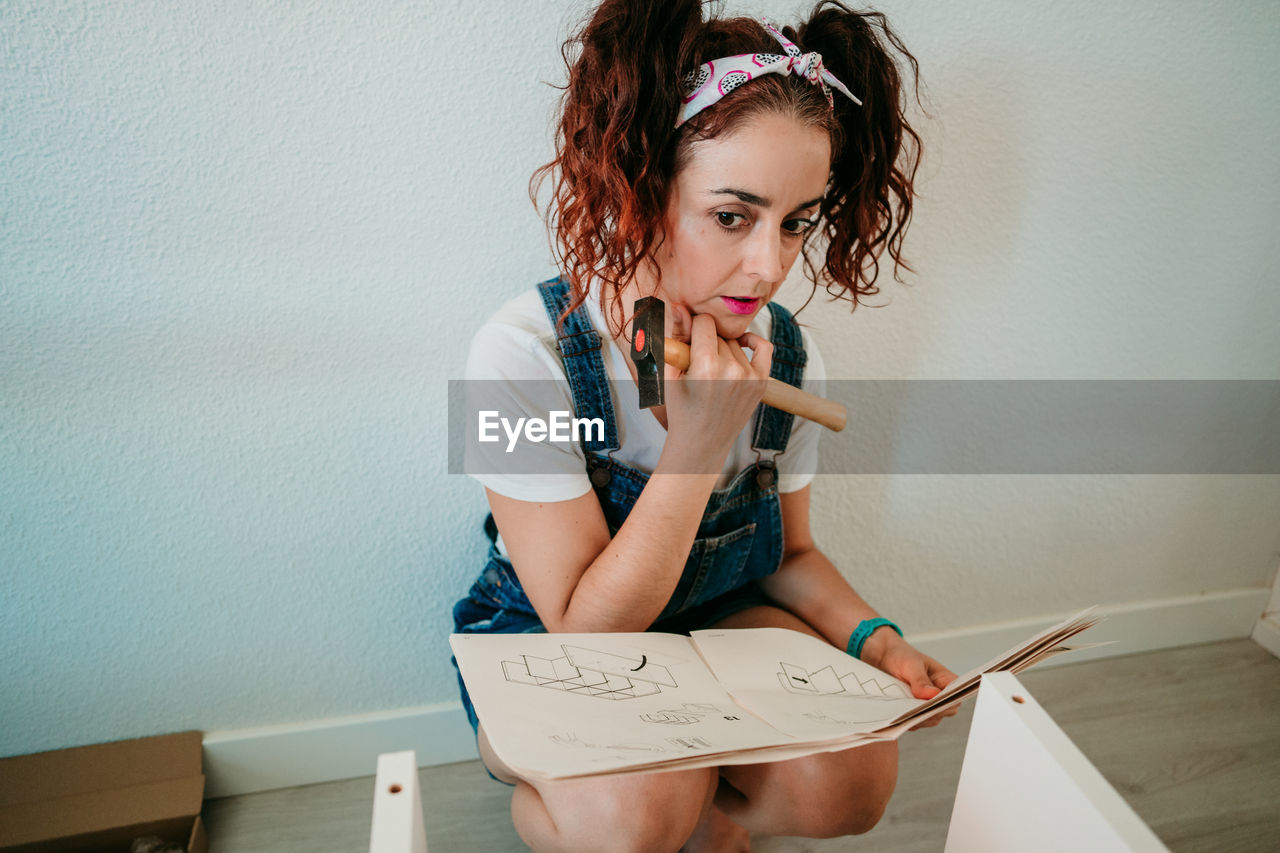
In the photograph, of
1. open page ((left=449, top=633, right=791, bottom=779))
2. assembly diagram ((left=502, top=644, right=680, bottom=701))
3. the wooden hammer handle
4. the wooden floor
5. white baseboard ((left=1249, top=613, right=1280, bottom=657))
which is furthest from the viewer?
white baseboard ((left=1249, top=613, right=1280, bottom=657))

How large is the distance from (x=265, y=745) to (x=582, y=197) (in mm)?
933

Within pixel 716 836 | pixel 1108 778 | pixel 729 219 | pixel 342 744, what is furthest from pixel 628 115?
pixel 1108 778

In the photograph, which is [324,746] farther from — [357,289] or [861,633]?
[861,633]

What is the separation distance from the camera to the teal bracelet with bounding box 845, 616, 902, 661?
0.92 metres

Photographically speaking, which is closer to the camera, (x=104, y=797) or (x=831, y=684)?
(x=831, y=684)

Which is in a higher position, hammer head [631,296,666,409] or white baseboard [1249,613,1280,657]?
hammer head [631,296,666,409]

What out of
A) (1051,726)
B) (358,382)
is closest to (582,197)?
(358,382)

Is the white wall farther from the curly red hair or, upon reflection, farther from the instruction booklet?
the instruction booklet

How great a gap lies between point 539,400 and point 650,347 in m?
0.15

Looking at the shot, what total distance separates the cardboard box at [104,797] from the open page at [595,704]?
0.69 meters

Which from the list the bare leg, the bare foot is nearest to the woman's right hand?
the bare leg

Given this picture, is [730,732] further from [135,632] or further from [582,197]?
[135,632]

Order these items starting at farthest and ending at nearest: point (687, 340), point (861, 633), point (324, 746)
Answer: point (324, 746)
point (861, 633)
point (687, 340)

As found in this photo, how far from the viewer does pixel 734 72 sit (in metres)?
0.71
